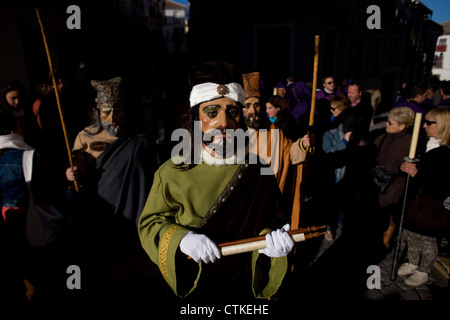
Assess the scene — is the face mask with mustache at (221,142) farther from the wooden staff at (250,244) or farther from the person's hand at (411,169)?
the person's hand at (411,169)

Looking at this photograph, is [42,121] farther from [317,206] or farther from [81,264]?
[317,206]

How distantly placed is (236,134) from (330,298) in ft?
8.35

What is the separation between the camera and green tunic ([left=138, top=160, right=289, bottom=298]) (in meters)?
1.80

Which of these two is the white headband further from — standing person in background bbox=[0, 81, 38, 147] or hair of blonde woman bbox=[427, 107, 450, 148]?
standing person in background bbox=[0, 81, 38, 147]

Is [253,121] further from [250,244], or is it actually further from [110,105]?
[250,244]

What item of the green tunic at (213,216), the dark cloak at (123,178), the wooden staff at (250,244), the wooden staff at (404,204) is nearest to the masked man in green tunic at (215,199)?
the green tunic at (213,216)

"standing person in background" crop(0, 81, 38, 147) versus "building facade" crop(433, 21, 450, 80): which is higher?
"building facade" crop(433, 21, 450, 80)

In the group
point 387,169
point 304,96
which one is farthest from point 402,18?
point 387,169

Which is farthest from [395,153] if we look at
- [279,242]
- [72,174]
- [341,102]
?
[72,174]

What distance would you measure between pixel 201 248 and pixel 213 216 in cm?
27

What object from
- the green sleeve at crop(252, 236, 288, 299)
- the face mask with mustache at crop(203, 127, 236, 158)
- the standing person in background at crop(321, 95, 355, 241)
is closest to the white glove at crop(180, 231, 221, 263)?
the green sleeve at crop(252, 236, 288, 299)

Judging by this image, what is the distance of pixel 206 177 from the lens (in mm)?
1851

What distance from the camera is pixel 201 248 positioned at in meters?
1.57

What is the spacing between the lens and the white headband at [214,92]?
1848mm
